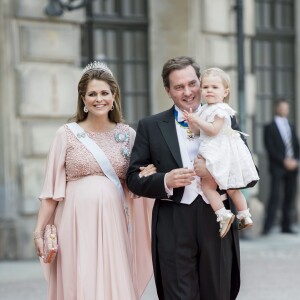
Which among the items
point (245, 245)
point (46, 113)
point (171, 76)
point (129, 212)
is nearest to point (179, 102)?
point (171, 76)

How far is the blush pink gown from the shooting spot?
5863 mm

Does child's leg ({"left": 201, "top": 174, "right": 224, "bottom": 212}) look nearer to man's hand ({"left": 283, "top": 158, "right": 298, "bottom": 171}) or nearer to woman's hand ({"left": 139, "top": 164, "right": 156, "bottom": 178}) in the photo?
woman's hand ({"left": 139, "top": 164, "right": 156, "bottom": 178})

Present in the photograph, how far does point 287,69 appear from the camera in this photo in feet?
50.2

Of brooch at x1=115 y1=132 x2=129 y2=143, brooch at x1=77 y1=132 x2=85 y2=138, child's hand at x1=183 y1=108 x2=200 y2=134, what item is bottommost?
brooch at x1=115 y1=132 x2=129 y2=143

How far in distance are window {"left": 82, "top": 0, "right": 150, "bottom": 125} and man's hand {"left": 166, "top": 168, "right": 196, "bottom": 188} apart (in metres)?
7.66

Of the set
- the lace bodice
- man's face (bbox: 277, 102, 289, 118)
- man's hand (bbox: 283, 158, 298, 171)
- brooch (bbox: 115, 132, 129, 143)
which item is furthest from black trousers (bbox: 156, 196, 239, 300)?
man's face (bbox: 277, 102, 289, 118)

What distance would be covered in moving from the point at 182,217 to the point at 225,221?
267 millimetres

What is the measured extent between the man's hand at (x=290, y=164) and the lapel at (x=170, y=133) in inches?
333

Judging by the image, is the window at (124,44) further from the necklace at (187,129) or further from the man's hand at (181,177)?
the man's hand at (181,177)

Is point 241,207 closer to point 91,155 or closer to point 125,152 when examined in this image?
point 125,152

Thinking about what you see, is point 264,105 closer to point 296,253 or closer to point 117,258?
point 296,253

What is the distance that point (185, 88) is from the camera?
544 centimetres

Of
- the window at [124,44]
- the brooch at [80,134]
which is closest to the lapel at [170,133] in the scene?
the brooch at [80,134]

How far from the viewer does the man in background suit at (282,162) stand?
13.9 meters
